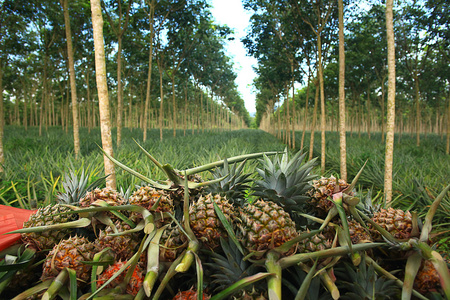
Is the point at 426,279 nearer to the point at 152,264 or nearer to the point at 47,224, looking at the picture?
the point at 152,264

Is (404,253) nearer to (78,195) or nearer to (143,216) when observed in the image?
(143,216)

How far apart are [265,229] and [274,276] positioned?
0.11m

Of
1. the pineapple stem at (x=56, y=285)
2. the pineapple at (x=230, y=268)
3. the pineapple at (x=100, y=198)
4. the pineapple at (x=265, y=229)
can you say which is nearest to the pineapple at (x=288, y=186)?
the pineapple at (x=265, y=229)

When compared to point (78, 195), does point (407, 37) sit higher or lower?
higher

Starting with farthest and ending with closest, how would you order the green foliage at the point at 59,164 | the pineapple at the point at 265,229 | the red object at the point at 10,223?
1. the green foliage at the point at 59,164
2. the red object at the point at 10,223
3. the pineapple at the point at 265,229

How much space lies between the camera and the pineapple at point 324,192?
0.70 m

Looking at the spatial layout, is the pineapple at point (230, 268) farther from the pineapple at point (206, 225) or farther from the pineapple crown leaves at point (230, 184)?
the pineapple crown leaves at point (230, 184)

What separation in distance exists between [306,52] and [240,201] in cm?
1021

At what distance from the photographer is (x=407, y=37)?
11750mm

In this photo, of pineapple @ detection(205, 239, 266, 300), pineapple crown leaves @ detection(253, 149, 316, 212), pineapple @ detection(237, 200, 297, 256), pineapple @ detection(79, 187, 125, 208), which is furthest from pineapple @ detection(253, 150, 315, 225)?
pineapple @ detection(79, 187, 125, 208)

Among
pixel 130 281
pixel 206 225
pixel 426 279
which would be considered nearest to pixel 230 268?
pixel 206 225

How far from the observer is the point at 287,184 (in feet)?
2.51

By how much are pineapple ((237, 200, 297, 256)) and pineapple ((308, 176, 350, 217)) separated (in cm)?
16

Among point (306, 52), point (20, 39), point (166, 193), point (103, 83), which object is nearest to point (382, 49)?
point (306, 52)
